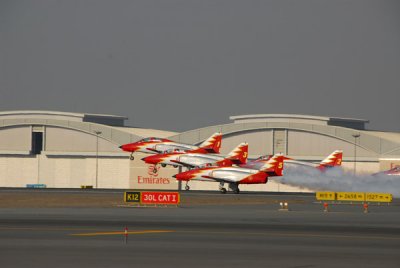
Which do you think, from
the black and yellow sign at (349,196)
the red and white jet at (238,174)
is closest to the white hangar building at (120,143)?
the red and white jet at (238,174)

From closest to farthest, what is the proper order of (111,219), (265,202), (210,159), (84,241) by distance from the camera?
(84,241)
(111,219)
(265,202)
(210,159)

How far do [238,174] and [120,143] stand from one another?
1840 inches

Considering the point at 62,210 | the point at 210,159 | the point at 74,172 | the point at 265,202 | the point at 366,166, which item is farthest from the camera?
the point at 74,172

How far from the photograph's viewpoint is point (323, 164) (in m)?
131

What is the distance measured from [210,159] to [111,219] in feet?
210

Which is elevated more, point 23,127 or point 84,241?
point 23,127

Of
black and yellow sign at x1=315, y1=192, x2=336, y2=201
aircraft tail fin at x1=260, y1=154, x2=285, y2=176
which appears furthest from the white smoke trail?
black and yellow sign at x1=315, y1=192, x2=336, y2=201

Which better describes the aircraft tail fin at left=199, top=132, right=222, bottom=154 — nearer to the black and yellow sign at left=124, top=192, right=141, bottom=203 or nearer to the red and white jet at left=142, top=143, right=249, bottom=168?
the red and white jet at left=142, top=143, right=249, bottom=168

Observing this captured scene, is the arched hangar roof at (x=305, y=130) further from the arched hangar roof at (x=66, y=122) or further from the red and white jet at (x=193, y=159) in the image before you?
the red and white jet at (x=193, y=159)

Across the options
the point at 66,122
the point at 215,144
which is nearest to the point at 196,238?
the point at 215,144

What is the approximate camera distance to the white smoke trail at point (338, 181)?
110750 mm

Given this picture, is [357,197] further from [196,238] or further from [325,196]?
[196,238]

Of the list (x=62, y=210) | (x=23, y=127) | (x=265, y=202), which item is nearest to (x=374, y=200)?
(x=265, y=202)

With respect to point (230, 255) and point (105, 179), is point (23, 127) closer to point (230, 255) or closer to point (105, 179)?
point (105, 179)
